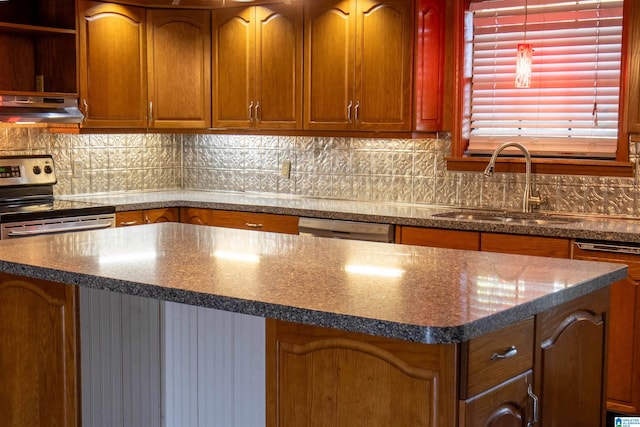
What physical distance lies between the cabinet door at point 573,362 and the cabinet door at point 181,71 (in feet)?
11.7

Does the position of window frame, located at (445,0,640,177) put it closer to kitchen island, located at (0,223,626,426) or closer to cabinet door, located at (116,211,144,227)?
kitchen island, located at (0,223,626,426)

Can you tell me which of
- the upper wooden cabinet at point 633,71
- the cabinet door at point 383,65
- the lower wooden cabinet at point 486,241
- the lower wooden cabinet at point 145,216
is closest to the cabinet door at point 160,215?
the lower wooden cabinet at point 145,216

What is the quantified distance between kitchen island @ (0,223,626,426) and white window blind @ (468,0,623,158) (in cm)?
193

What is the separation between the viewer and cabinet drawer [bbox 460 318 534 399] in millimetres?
2055

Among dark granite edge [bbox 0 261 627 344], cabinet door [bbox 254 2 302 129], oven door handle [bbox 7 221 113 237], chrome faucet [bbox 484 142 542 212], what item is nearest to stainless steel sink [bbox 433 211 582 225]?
chrome faucet [bbox 484 142 542 212]

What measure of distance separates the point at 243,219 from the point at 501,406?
3.28 metres

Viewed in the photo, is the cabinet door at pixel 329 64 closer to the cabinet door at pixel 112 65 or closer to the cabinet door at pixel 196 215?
the cabinet door at pixel 196 215

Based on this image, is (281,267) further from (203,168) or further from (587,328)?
(203,168)

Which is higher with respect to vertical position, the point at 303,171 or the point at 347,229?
the point at 303,171

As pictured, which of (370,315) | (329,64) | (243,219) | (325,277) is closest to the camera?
(370,315)

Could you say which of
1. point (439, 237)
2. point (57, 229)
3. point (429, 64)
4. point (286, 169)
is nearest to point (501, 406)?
point (439, 237)

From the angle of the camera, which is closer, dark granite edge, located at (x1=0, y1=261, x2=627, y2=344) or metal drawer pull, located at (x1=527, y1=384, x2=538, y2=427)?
dark granite edge, located at (x1=0, y1=261, x2=627, y2=344)

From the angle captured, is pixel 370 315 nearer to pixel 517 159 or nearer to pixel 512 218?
pixel 512 218

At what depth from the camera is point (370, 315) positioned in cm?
205
